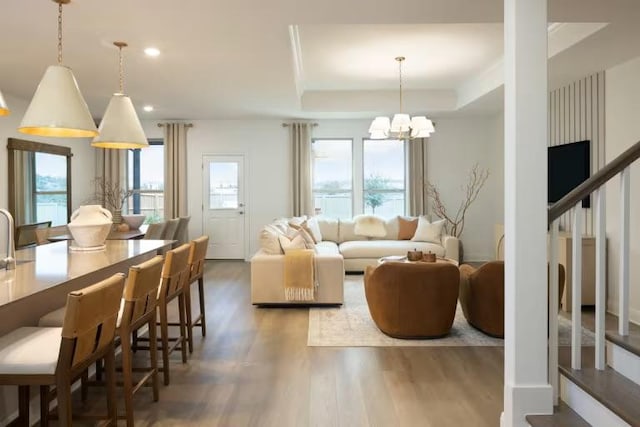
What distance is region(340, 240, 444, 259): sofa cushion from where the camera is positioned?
7.05 metres

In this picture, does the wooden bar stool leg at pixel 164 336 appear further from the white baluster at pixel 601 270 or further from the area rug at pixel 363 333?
the white baluster at pixel 601 270

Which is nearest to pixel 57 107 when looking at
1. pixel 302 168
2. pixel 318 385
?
pixel 318 385

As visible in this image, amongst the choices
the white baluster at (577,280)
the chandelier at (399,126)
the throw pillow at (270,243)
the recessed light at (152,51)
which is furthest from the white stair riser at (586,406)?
the recessed light at (152,51)

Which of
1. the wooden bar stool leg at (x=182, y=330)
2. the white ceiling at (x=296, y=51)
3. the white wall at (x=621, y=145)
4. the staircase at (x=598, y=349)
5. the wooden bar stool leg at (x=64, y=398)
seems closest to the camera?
the wooden bar stool leg at (x=64, y=398)

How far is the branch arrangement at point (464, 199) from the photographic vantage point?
838cm

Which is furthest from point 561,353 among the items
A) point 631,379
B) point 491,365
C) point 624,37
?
point 624,37

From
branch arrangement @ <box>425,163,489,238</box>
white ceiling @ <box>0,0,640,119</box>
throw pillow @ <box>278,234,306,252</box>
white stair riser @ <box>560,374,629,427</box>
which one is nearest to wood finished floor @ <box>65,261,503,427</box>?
white stair riser @ <box>560,374,629,427</box>

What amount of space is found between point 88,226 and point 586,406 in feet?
10.3

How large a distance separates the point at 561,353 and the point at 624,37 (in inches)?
112

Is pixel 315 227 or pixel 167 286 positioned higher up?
pixel 315 227

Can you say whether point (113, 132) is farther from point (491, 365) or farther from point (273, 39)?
point (491, 365)

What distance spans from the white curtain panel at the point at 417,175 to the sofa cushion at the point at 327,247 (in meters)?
1.75

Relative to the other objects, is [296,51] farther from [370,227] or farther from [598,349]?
[598,349]

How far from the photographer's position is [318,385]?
3.05 m
